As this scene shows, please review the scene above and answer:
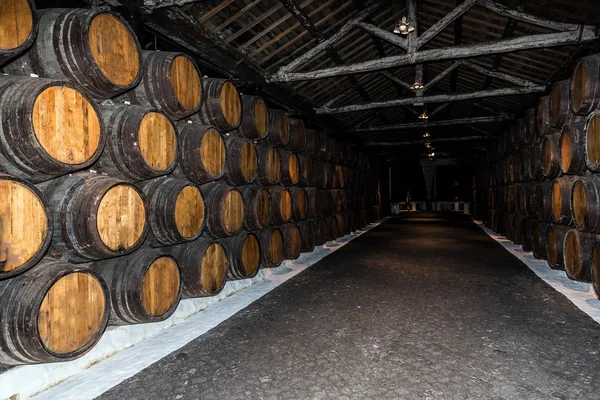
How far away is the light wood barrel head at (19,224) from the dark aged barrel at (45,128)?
0.27 meters

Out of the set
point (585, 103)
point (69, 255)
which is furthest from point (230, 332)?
point (585, 103)

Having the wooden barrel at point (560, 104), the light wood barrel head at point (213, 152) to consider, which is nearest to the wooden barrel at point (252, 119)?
the light wood barrel head at point (213, 152)

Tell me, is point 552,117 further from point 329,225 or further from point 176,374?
point 176,374

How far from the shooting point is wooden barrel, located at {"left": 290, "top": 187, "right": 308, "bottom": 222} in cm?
738

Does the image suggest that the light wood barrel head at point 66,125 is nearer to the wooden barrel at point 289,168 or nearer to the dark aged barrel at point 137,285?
the dark aged barrel at point 137,285

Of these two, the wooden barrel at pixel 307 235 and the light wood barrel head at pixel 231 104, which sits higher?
the light wood barrel head at pixel 231 104

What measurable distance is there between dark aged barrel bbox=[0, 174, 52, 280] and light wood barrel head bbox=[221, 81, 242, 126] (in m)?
2.85

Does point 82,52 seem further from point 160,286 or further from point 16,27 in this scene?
point 160,286

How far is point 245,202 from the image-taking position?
5.54 meters

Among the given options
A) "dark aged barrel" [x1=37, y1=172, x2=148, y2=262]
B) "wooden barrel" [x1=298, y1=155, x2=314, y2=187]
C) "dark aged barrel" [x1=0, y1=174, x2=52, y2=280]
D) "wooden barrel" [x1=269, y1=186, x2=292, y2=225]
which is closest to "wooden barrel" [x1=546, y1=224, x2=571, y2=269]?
"wooden barrel" [x1=269, y1=186, x2=292, y2=225]

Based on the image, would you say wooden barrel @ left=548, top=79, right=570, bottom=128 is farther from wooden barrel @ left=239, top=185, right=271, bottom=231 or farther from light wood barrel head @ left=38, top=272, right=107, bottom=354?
light wood barrel head @ left=38, top=272, right=107, bottom=354

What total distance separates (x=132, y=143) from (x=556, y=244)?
6402 mm

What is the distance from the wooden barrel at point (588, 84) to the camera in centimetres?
450

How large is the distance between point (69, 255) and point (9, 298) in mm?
547
